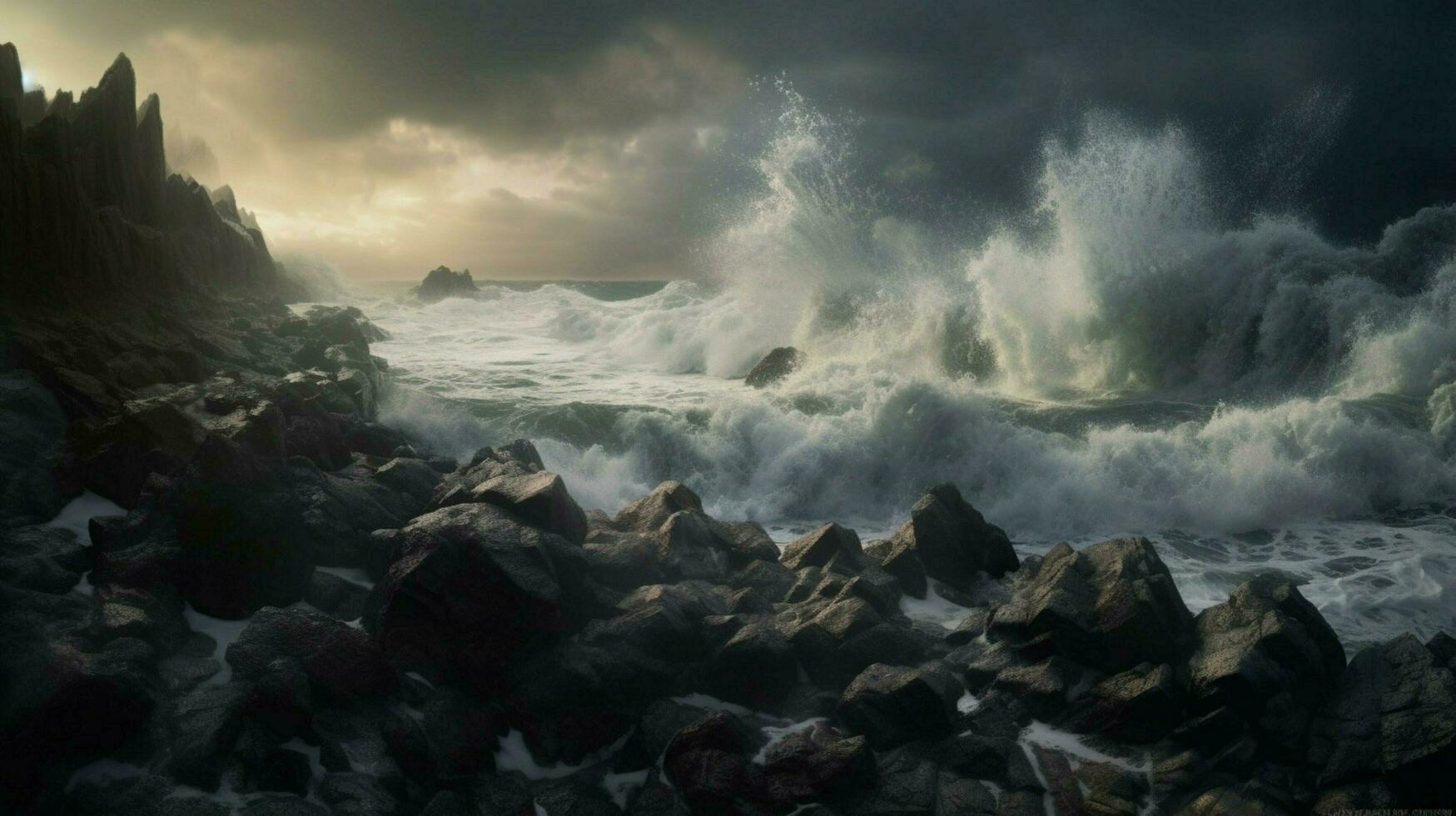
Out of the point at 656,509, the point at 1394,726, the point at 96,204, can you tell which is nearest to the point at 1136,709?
the point at 1394,726

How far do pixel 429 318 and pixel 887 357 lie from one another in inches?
1386

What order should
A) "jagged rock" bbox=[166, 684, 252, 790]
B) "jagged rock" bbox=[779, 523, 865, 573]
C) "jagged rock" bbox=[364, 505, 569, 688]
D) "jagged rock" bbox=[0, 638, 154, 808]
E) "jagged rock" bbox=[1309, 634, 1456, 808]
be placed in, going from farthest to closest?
"jagged rock" bbox=[779, 523, 865, 573]
"jagged rock" bbox=[364, 505, 569, 688]
"jagged rock" bbox=[1309, 634, 1456, 808]
"jagged rock" bbox=[166, 684, 252, 790]
"jagged rock" bbox=[0, 638, 154, 808]

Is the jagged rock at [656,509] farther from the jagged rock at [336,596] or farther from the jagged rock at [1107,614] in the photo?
the jagged rock at [1107,614]

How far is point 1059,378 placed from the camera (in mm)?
21969

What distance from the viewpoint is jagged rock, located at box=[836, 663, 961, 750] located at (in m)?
6.29

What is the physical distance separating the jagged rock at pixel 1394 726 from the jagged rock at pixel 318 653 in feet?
24.1

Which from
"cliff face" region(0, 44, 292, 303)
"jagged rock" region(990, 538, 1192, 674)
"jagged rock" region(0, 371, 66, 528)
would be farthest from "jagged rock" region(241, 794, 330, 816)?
"cliff face" region(0, 44, 292, 303)

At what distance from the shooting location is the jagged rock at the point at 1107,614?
→ 6965 millimetres

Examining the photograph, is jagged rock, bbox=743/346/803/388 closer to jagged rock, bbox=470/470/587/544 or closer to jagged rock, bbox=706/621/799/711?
jagged rock, bbox=470/470/587/544

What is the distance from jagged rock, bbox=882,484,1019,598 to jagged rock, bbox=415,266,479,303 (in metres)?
64.3

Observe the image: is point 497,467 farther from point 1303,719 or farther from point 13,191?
point 13,191

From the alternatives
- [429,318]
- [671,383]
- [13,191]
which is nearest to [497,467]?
[13,191]

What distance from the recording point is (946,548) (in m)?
9.95

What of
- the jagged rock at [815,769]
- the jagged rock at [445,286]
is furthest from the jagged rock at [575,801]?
the jagged rock at [445,286]
